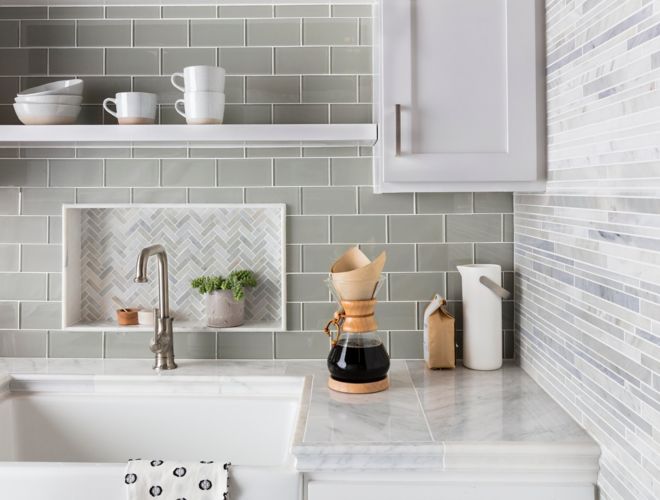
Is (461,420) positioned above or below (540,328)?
below

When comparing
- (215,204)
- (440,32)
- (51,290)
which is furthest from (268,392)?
(440,32)

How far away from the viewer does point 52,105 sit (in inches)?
69.3

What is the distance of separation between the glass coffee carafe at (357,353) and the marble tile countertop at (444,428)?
35 mm

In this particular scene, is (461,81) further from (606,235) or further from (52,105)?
(52,105)

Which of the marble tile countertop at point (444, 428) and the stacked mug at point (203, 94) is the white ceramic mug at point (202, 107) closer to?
the stacked mug at point (203, 94)

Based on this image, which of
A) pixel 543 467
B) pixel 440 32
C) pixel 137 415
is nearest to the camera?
pixel 543 467

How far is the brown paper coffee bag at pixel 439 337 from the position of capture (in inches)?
72.8

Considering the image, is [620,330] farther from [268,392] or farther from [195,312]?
[195,312]

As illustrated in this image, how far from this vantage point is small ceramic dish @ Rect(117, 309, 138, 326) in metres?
2.00

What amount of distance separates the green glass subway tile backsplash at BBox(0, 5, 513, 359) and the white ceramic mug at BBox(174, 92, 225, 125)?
0.26 metres

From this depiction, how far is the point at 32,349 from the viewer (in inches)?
79.4

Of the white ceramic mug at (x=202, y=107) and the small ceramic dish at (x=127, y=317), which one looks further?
the small ceramic dish at (x=127, y=317)

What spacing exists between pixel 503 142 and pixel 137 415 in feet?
4.08

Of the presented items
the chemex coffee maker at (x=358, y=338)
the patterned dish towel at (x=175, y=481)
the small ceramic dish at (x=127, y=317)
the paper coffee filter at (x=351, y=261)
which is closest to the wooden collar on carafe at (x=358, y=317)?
the chemex coffee maker at (x=358, y=338)
